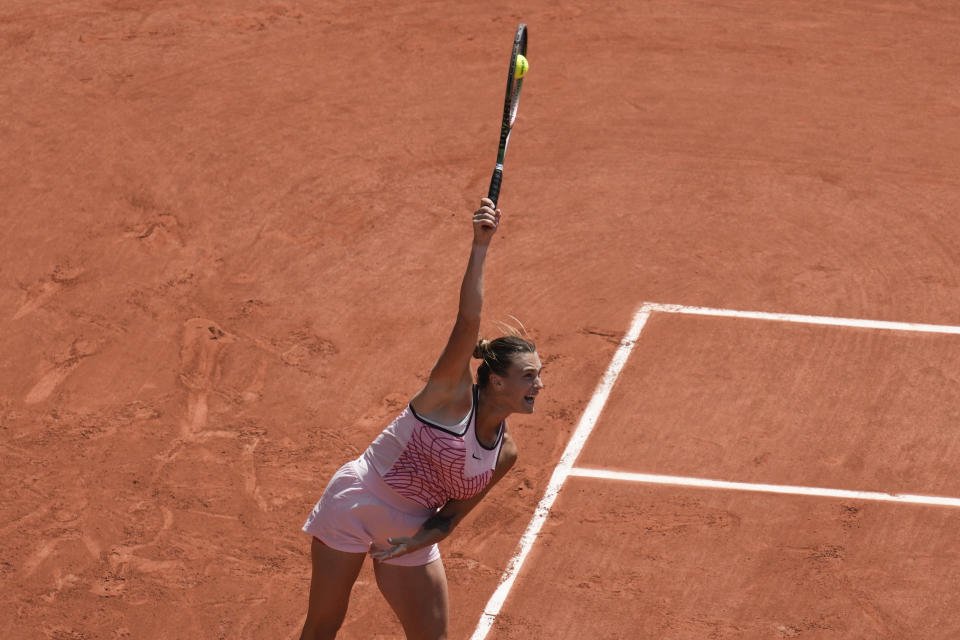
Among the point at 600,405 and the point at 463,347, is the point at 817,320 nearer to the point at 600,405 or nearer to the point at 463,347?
the point at 600,405

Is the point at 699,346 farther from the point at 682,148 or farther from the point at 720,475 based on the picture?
the point at 682,148

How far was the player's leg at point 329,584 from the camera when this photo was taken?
5676 mm

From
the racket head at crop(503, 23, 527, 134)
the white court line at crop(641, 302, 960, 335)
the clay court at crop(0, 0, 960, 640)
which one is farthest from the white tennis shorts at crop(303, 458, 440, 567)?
the white court line at crop(641, 302, 960, 335)

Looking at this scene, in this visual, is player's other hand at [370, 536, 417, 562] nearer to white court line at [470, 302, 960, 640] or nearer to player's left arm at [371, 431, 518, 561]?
player's left arm at [371, 431, 518, 561]

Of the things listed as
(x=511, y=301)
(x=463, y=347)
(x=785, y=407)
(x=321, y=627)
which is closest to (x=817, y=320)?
(x=785, y=407)

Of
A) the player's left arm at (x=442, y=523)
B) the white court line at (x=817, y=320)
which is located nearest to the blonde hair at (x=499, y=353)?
the player's left arm at (x=442, y=523)

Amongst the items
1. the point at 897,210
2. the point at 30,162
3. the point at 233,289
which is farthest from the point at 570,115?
the point at 30,162

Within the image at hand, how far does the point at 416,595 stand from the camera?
18.8 ft

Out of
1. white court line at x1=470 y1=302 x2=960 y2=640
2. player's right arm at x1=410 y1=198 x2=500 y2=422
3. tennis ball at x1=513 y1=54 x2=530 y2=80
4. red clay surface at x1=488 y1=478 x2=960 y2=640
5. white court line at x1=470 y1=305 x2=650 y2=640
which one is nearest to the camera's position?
player's right arm at x1=410 y1=198 x2=500 y2=422

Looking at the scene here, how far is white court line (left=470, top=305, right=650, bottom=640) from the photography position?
290 inches

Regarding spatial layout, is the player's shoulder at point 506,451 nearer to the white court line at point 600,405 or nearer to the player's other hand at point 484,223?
the player's other hand at point 484,223

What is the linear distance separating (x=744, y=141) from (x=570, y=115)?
1740mm

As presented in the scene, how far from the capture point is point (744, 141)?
1224 centimetres

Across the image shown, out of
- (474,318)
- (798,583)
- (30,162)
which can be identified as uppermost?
(474,318)
